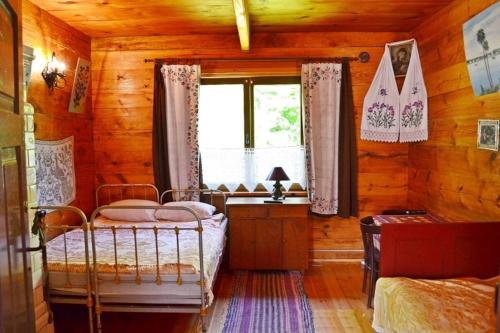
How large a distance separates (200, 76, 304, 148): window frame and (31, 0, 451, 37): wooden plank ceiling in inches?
18.5

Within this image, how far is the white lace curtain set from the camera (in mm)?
3859

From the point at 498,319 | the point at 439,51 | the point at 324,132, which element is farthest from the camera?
the point at 324,132

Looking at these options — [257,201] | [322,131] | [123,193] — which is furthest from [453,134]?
[123,193]

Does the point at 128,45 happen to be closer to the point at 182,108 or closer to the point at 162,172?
the point at 182,108

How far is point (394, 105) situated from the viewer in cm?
358

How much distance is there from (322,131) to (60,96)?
8.13 feet

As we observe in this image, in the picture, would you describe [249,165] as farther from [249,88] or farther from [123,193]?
[123,193]

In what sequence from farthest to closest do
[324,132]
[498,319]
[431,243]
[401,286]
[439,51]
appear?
1. [324,132]
2. [439,51]
3. [431,243]
4. [401,286]
5. [498,319]

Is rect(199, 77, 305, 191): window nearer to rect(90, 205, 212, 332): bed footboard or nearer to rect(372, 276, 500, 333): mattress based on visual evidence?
rect(90, 205, 212, 332): bed footboard

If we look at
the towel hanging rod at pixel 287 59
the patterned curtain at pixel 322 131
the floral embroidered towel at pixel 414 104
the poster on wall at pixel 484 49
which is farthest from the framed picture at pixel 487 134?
the towel hanging rod at pixel 287 59

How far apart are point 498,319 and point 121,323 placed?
2500 millimetres

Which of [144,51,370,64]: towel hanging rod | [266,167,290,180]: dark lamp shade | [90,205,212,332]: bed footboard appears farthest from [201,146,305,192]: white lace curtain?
[90,205,212,332]: bed footboard

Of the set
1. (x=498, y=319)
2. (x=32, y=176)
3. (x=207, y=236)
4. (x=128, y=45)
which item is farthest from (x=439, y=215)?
(x=128, y=45)

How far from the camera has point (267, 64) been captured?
382cm
